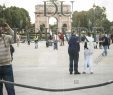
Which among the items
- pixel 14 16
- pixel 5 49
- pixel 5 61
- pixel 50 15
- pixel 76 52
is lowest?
pixel 50 15

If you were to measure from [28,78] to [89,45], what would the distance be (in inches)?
119

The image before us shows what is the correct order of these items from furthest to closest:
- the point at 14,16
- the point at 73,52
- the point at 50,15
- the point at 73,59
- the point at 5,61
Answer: the point at 50,15
the point at 14,16
the point at 73,59
the point at 73,52
the point at 5,61

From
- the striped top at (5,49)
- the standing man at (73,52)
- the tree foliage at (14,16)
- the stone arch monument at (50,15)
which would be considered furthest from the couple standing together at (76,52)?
the stone arch monument at (50,15)

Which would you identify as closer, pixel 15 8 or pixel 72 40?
pixel 72 40

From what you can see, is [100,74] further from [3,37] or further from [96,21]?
[96,21]

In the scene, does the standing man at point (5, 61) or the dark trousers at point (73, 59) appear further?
the dark trousers at point (73, 59)

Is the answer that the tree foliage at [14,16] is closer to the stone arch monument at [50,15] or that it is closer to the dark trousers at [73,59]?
the stone arch monument at [50,15]

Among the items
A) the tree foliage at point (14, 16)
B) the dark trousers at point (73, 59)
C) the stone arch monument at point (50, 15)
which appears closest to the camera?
the dark trousers at point (73, 59)

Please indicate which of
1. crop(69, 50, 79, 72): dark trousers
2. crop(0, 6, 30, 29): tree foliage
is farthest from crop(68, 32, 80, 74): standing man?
crop(0, 6, 30, 29): tree foliage

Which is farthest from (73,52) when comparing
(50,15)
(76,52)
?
(50,15)

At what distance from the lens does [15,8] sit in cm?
13188

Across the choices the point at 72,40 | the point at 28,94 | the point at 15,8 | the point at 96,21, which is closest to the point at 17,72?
the point at 72,40

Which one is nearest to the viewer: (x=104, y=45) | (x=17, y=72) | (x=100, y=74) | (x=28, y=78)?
(x=28, y=78)

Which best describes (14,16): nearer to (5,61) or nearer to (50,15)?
(50,15)
